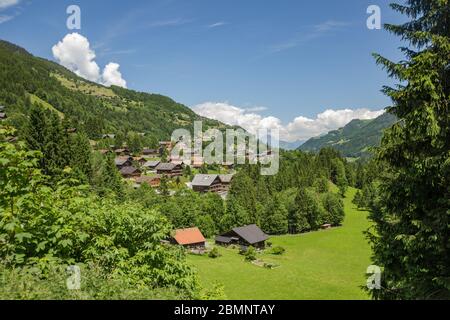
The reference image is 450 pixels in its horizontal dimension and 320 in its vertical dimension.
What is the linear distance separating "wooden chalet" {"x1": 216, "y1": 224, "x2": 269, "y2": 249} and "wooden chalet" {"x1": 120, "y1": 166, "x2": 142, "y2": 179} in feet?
189

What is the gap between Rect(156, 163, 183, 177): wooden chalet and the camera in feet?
415

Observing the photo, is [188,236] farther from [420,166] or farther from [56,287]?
[56,287]

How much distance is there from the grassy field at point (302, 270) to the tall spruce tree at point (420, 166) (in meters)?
16.8

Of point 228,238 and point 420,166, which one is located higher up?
point 420,166

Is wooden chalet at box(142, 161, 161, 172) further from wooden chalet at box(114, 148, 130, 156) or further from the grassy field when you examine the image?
the grassy field

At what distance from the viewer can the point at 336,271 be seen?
4878cm

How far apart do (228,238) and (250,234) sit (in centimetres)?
439

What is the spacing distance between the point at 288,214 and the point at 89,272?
74.0 metres

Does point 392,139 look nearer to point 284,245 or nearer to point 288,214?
point 284,245

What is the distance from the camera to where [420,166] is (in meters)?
10.6

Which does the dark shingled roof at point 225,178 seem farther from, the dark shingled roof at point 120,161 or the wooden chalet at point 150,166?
the dark shingled roof at point 120,161

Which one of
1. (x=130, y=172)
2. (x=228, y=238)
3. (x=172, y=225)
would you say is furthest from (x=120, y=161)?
(x=172, y=225)

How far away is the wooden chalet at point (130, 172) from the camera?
381 feet

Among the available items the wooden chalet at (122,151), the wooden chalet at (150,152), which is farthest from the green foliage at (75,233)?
the wooden chalet at (150,152)
